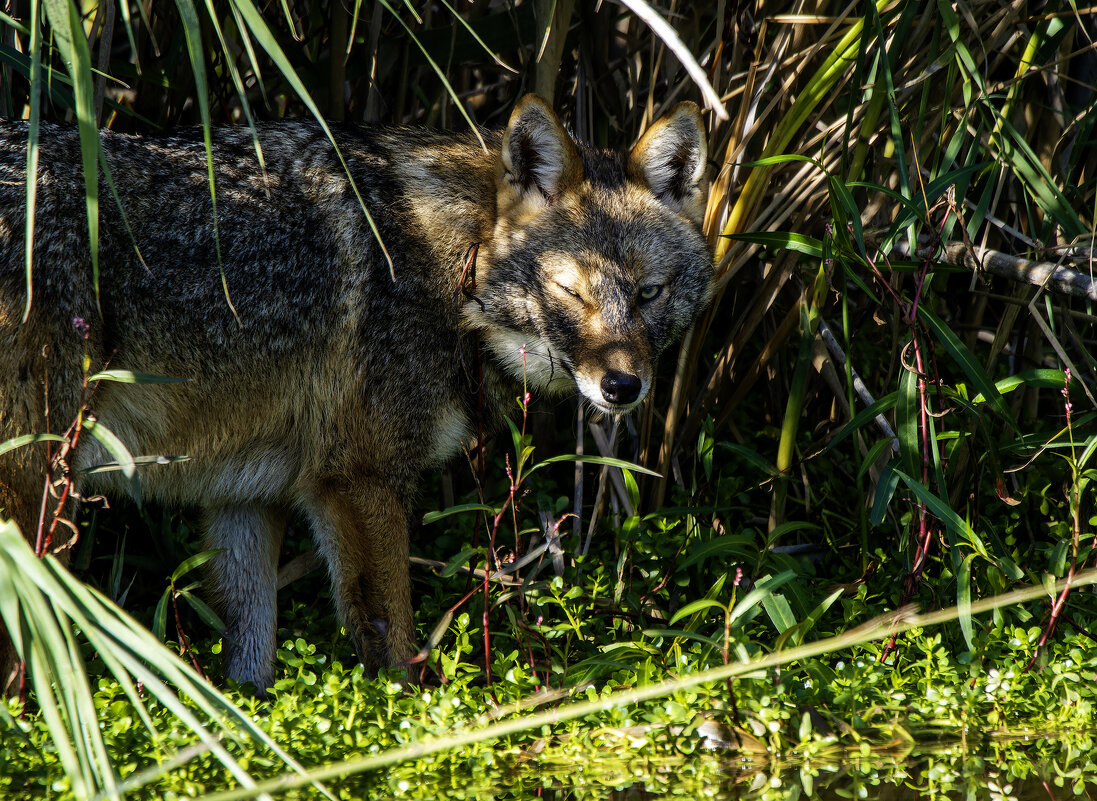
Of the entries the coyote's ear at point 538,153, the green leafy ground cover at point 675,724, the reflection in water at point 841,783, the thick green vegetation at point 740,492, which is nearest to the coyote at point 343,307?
the coyote's ear at point 538,153

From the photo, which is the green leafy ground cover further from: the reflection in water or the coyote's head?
the coyote's head

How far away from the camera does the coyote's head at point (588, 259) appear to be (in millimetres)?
3621

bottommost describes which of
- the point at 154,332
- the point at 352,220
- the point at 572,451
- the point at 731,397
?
the point at 572,451

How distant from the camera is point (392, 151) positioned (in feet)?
12.8

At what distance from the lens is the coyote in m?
3.36

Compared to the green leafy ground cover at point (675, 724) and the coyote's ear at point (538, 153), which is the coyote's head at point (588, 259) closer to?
the coyote's ear at point (538, 153)

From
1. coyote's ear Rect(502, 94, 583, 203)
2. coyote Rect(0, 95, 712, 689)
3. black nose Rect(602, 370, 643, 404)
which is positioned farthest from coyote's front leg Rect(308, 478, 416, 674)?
coyote's ear Rect(502, 94, 583, 203)

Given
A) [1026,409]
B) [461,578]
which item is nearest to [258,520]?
[461,578]

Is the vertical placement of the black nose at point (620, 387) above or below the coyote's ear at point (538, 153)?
below

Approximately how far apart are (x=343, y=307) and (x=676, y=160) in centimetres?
137

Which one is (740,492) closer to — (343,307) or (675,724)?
(675,724)

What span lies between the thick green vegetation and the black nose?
32 centimetres

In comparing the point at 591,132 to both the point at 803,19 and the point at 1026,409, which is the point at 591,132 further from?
the point at 1026,409

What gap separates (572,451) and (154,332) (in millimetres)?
2214
